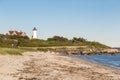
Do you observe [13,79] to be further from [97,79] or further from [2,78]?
[97,79]

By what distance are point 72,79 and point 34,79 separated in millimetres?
3263

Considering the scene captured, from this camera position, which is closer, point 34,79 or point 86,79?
point 34,79

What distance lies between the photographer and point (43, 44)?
189 meters

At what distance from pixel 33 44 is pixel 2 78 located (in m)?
159

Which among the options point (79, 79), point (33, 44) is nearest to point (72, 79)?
point (79, 79)

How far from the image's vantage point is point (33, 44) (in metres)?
182

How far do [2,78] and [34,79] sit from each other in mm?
2472

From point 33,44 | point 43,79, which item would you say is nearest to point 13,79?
point 43,79

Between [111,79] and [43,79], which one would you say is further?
[111,79]

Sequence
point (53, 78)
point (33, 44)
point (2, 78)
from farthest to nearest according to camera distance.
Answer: point (33, 44) < point (53, 78) < point (2, 78)

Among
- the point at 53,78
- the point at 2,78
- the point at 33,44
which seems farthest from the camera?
the point at 33,44

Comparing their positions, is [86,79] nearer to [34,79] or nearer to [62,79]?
[62,79]

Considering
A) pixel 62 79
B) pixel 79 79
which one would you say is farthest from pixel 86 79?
pixel 62 79

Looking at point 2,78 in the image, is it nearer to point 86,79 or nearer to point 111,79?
point 86,79
